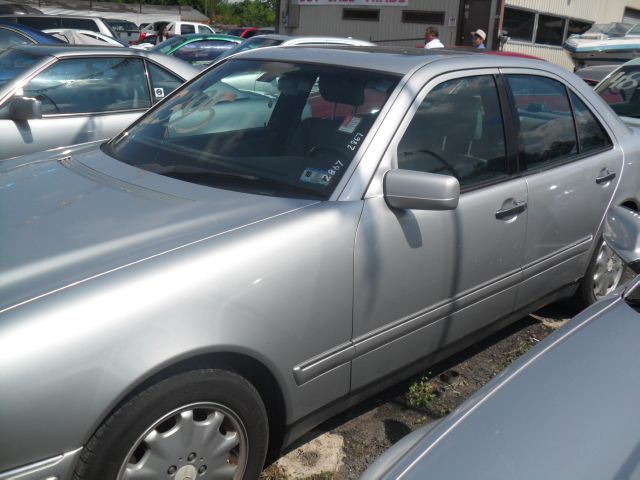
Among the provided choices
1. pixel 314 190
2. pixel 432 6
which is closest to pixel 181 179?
pixel 314 190

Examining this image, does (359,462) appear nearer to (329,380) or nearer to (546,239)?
(329,380)

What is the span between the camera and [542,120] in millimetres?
3549

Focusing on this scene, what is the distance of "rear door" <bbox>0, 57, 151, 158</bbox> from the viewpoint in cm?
515

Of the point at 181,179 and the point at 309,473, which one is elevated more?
the point at 181,179

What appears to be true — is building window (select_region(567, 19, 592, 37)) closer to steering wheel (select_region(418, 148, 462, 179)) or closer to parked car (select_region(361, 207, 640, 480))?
steering wheel (select_region(418, 148, 462, 179))

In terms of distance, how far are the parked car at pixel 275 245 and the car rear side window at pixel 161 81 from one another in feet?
8.49

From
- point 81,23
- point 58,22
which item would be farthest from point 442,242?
point 81,23

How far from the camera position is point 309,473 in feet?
8.86

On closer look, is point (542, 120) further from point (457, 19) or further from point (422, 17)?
point (422, 17)

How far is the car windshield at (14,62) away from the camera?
18.5ft

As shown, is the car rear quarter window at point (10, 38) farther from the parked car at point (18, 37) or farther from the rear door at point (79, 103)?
the rear door at point (79, 103)

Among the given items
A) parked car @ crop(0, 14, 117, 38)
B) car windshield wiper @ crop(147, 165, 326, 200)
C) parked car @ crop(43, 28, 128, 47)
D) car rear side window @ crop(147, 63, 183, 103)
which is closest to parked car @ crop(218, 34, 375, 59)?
car rear side window @ crop(147, 63, 183, 103)

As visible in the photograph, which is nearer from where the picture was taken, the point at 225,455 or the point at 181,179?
the point at 225,455

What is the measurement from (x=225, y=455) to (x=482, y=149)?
1789 mm
